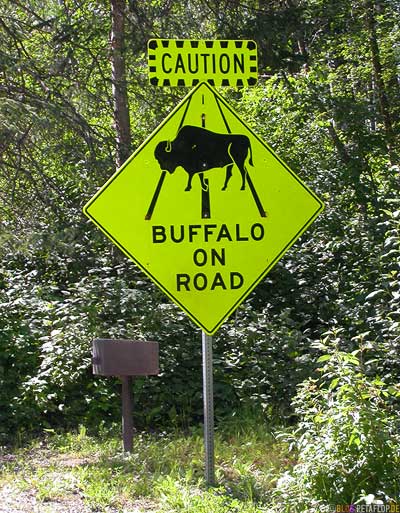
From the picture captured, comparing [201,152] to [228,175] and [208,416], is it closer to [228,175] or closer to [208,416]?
[228,175]

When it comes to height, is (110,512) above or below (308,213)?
below

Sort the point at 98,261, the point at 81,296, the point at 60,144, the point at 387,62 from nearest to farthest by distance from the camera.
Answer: the point at 81,296, the point at 60,144, the point at 98,261, the point at 387,62

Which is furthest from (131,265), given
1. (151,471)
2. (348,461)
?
(348,461)

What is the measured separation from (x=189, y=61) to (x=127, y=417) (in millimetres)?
3102

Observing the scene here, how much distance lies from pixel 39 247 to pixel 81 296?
0.83m

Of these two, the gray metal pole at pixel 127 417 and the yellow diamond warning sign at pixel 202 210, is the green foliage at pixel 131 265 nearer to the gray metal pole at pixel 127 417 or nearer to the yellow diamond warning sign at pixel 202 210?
the gray metal pole at pixel 127 417

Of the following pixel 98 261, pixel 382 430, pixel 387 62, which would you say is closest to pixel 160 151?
pixel 382 430

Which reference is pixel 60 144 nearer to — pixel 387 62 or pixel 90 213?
pixel 90 213

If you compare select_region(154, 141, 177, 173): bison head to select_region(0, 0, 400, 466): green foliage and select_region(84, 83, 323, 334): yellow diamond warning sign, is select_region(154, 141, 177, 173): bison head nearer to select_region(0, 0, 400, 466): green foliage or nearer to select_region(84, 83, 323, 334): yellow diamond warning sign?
select_region(84, 83, 323, 334): yellow diamond warning sign

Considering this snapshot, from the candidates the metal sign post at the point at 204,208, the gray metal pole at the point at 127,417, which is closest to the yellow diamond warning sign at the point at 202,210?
the metal sign post at the point at 204,208

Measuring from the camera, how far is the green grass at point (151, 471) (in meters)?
5.82

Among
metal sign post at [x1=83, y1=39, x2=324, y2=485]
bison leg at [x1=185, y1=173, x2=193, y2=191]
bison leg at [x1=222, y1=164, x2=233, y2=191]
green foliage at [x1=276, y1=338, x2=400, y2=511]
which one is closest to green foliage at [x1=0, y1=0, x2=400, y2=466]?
metal sign post at [x1=83, y1=39, x2=324, y2=485]

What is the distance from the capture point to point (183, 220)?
20.5 ft

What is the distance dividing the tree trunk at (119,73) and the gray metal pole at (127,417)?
5.17 m
